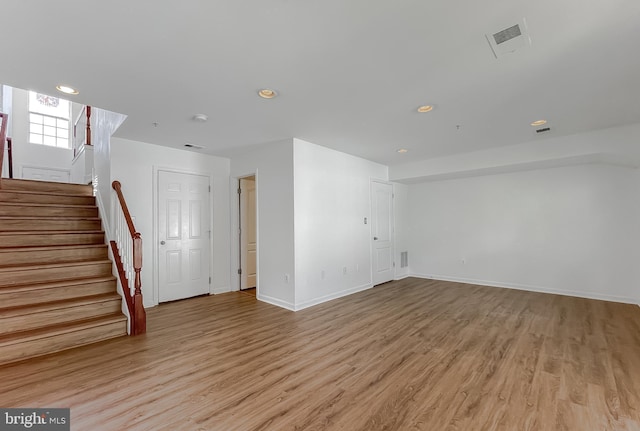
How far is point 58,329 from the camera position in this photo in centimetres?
277

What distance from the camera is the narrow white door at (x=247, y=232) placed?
536cm

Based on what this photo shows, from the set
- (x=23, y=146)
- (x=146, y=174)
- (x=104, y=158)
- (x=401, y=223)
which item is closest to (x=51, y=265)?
(x=146, y=174)

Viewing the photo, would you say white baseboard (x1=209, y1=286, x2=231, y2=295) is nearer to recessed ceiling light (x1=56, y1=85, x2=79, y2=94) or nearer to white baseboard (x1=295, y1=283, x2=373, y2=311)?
white baseboard (x1=295, y1=283, x2=373, y2=311)

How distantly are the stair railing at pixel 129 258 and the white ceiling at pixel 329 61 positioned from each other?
3.93 ft

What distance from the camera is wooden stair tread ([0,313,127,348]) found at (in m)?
2.55

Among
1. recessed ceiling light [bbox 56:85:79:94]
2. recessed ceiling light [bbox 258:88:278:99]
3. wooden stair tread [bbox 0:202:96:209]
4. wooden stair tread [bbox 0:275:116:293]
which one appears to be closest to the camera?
recessed ceiling light [bbox 56:85:79:94]

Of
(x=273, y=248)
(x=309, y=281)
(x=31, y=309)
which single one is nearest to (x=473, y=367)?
(x=309, y=281)

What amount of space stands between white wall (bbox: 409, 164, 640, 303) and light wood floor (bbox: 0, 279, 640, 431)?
3.47 ft

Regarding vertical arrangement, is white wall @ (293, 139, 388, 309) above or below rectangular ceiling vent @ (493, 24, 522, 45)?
below

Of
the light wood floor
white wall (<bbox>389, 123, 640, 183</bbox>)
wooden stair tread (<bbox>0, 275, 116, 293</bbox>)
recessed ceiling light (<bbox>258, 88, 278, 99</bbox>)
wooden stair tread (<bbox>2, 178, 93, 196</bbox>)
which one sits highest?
recessed ceiling light (<bbox>258, 88, 278, 99</bbox>)

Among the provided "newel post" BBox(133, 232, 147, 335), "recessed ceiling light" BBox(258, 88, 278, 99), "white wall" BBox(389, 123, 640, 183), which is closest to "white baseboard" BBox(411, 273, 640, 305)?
"white wall" BBox(389, 123, 640, 183)

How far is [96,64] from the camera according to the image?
217cm

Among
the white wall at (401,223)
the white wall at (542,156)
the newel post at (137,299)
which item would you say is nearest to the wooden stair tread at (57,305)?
the newel post at (137,299)
